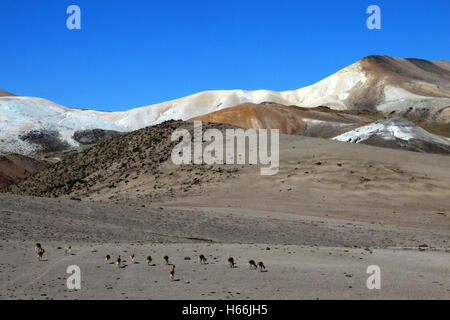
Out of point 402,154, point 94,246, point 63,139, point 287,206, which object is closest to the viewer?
point 94,246

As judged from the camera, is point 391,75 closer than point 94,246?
No

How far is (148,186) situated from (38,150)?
51.1 meters

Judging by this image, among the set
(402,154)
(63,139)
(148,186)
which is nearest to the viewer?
(148,186)

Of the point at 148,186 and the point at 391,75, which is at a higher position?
the point at 391,75

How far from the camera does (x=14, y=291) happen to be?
351 inches

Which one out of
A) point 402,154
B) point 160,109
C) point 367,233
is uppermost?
point 160,109

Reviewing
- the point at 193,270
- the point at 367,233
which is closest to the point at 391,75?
the point at 367,233

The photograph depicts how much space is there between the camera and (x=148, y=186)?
29.2m

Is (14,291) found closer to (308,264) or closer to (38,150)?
(308,264)

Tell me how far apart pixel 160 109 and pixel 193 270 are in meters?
126
